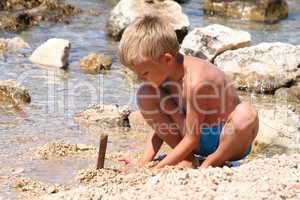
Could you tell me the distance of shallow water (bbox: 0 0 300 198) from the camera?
456 centimetres

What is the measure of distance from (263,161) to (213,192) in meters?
0.69

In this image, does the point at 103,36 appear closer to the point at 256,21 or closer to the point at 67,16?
the point at 67,16

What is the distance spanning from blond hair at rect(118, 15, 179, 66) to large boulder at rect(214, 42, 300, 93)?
3481 mm

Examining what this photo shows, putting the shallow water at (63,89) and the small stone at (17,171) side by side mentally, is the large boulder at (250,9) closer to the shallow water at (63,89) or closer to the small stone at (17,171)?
the shallow water at (63,89)

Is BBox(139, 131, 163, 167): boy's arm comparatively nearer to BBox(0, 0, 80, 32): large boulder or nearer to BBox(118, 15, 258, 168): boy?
BBox(118, 15, 258, 168): boy

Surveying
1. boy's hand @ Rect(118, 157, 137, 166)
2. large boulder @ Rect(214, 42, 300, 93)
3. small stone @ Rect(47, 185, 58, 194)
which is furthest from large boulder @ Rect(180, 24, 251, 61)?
small stone @ Rect(47, 185, 58, 194)

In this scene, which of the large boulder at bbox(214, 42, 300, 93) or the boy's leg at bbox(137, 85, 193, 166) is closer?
the boy's leg at bbox(137, 85, 193, 166)

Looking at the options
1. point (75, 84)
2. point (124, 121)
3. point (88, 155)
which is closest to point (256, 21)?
point (75, 84)

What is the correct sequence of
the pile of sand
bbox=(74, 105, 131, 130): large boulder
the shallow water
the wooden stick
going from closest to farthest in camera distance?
the pile of sand < the wooden stick < the shallow water < bbox=(74, 105, 131, 130): large boulder

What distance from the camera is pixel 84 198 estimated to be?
3.39 metres

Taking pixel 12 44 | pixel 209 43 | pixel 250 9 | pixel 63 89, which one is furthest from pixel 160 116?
pixel 250 9

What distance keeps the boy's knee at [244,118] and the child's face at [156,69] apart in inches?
18.3

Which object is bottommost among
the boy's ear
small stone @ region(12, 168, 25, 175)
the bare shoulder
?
small stone @ region(12, 168, 25, 175)

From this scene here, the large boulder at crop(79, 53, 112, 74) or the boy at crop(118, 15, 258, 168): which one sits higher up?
the boy at crop(118, 15, 258, 168)
